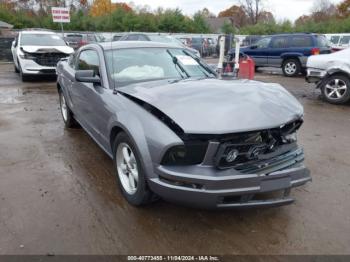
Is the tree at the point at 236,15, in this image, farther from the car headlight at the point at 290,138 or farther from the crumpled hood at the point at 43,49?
the car headlight at the point at 290,138

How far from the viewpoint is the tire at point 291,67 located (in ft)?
46.6

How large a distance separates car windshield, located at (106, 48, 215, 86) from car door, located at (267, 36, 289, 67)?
1116 cm

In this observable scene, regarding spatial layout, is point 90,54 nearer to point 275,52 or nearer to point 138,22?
point 275,52

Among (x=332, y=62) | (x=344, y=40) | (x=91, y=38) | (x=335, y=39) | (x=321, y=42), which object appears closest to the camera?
(x=332, y=62)

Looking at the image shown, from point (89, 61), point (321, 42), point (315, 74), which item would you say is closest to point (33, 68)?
point (89, 61)

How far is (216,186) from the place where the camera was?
8.78 feet

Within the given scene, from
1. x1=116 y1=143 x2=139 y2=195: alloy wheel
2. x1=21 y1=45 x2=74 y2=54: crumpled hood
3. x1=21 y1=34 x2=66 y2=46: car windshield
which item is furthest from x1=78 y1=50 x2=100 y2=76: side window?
x1=21 y1=34 x2=66 y2=46: car windshield

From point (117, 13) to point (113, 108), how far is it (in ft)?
134

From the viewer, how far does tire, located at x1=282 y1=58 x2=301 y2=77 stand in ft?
46.6

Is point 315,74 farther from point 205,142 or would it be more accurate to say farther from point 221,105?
point 205,142

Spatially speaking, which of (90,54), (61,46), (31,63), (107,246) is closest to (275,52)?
(61,46)

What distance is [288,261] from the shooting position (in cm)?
266

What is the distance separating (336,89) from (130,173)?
6.93 m

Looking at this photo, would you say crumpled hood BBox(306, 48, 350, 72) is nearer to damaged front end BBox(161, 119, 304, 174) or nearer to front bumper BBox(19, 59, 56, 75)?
damaged front end BBox(161, 119, 304, 174)
